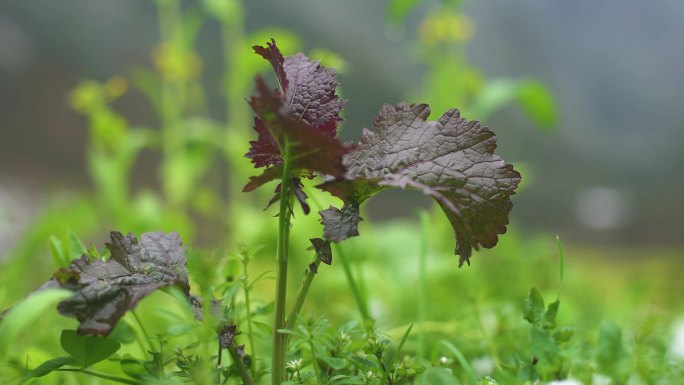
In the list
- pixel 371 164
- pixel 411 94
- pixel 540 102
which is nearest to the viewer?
pixel 371 164

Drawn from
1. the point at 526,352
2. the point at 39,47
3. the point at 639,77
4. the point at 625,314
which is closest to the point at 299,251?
the point at 625,314

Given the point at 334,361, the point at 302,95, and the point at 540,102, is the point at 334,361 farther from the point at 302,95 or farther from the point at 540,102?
the point at 540,102

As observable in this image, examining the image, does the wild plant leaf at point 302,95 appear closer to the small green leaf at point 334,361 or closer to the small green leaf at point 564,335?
the small green leaf at point 334,361

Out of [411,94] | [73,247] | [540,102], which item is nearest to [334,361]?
[73,247]

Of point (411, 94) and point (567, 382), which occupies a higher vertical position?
point (411, 94)

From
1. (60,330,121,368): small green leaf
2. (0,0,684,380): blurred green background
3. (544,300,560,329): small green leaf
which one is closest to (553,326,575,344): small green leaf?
(544,300,560,329): small green leaf

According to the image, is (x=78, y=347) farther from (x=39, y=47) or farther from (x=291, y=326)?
(x=39, y=47)

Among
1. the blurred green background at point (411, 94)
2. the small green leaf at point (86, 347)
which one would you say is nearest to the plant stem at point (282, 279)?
the small green leaf at point (86, 347)
